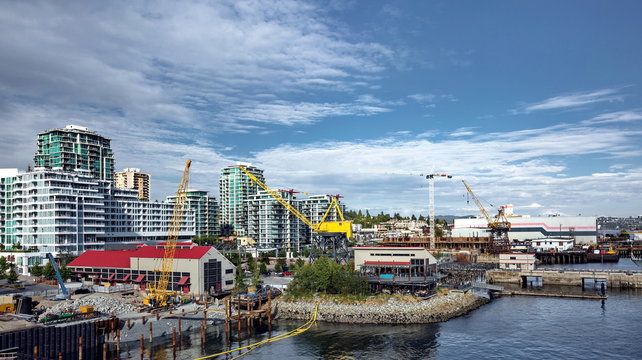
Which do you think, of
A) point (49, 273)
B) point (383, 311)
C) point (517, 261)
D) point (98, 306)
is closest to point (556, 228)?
point (517, 261)

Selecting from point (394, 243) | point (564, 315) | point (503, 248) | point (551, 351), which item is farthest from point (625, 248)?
point (551, 351)

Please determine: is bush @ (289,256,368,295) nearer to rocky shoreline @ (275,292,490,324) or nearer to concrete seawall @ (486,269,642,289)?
rocky shoreline @ (275,292,490,324)

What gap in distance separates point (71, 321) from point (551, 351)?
54053mm

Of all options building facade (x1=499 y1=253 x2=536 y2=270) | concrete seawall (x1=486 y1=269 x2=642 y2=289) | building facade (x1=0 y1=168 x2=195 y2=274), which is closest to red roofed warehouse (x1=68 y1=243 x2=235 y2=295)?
building facade (x1=0 y1=168 x2=195 y2=274)

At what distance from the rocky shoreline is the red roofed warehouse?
12895 mm

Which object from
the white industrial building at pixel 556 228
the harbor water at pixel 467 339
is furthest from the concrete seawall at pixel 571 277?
the white industrial building at pixel 556 228

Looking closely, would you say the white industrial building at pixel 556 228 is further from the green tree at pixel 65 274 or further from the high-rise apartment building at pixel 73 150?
the high-rise apartment building at pixel 73 150

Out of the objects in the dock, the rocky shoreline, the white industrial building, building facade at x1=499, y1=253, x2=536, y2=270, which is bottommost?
the dock

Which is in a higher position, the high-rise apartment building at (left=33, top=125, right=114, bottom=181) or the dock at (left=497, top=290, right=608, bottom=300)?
the high-rise apartment building at (left=33, top=125, right=114, bottom=181)

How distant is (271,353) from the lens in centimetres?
5197

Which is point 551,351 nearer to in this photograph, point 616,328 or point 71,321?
point 616,328

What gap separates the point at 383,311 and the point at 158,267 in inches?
1531

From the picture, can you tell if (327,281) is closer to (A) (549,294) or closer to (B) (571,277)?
(A) (549,294)

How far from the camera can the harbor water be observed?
50.5 m
